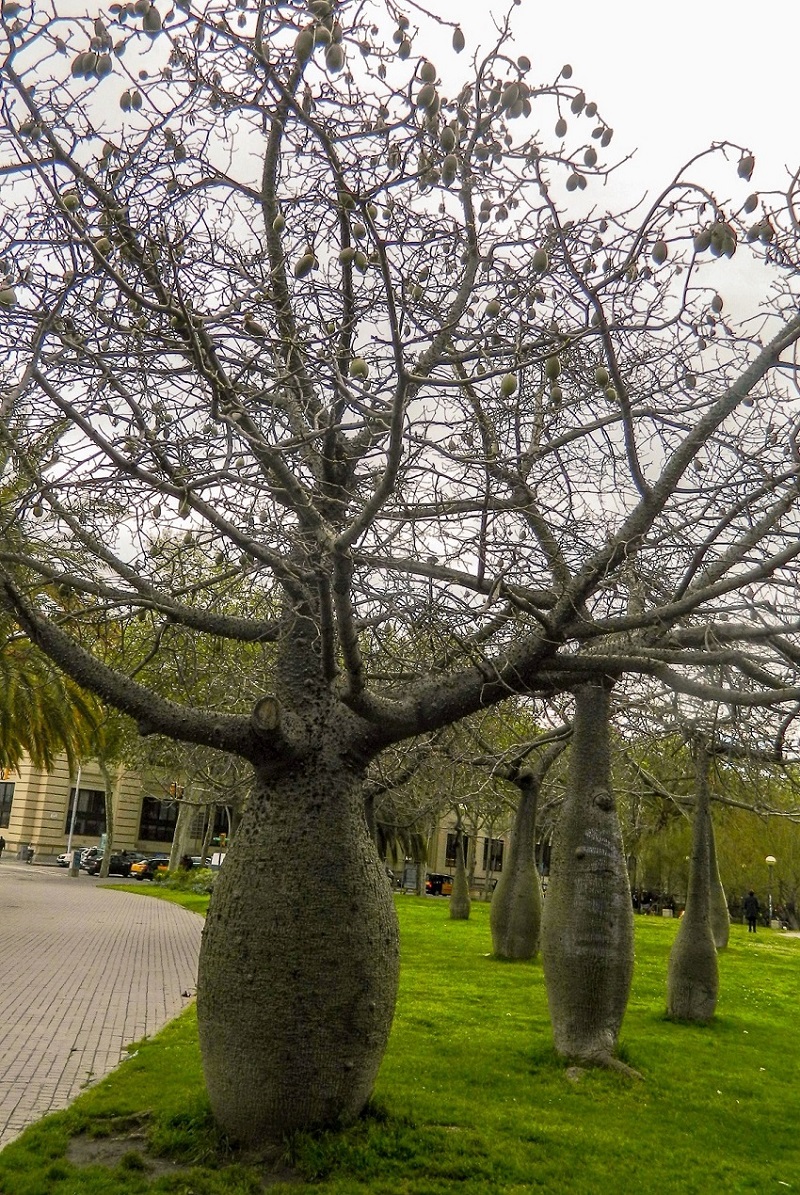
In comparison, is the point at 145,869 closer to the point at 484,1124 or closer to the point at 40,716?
the point at 40,716

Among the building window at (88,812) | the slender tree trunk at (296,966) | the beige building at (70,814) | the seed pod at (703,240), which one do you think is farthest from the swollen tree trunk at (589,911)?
the building window at (88,812)

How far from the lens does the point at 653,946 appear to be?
816 inches

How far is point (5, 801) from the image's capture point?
159ft

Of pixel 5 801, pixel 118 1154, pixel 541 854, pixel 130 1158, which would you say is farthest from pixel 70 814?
pixel 130 1158

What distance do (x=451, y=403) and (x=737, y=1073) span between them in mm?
6276

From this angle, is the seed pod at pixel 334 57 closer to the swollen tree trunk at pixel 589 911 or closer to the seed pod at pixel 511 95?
the seed pod at pixel 511 95

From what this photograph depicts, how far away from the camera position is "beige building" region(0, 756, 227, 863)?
4656 cm

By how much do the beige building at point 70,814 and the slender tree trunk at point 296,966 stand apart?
1574 inches

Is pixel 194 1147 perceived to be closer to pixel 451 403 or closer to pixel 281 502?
pixel 281 502

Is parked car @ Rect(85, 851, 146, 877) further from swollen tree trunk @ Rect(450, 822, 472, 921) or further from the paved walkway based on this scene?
swollen tree trunk @ Rect(450, 822, 472, 921)

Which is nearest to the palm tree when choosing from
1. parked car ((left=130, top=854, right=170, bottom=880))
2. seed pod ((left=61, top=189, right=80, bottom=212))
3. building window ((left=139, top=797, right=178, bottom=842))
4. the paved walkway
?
the paved walkway

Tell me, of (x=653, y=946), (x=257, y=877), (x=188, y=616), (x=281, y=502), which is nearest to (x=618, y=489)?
(x=281, y=502)

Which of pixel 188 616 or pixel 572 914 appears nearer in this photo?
pixel 188 616

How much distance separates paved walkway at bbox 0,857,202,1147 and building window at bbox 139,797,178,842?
25.8m
